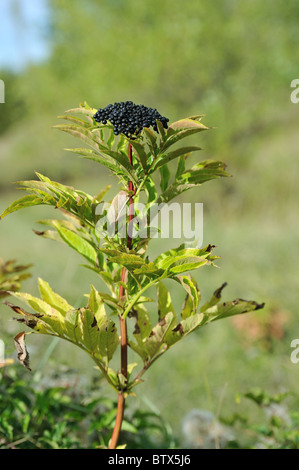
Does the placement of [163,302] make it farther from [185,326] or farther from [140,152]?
[140,152]

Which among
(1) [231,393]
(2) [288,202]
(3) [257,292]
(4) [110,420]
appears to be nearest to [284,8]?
(2) [288,202]

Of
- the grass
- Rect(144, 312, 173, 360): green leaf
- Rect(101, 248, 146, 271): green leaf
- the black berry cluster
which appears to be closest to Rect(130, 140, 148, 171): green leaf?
the black berry cluster

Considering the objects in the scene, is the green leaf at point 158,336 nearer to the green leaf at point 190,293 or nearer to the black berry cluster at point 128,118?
the green leaf at point 190,293

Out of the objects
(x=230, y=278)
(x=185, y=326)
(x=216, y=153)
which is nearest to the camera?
(x=185, y=326)

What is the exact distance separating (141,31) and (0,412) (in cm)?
772

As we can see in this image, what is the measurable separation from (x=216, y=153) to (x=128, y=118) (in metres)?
6.69

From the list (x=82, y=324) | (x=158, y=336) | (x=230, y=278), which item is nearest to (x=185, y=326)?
(x=158, y=336)

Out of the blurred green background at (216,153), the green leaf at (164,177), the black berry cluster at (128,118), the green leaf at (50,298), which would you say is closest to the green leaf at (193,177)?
the green leaf at (164,177)

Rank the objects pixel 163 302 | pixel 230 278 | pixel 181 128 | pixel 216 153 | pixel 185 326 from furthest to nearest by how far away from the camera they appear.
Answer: pixel 216 153
pixel 230 278
pixel 163 302
pixel 185 326
pixel 181 128

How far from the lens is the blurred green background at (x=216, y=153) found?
116 inches

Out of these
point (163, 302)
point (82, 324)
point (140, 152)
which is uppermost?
point (140, 152)

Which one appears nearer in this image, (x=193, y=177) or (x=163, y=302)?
(x=193, y=177)

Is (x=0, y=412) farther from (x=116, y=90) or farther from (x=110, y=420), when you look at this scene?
(x=116, y=90)

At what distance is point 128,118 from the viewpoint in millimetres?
739
